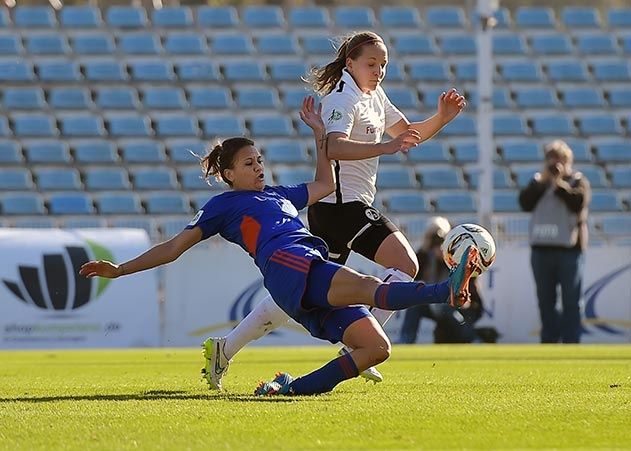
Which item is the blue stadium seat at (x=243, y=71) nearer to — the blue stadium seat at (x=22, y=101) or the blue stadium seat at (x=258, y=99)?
the blue stadium seat at (x=258, y=99)

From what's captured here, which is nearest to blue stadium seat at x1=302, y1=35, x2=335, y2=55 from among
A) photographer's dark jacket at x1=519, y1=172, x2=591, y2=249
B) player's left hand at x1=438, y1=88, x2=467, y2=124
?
photographer's dark jacket at x1=519, y1=172, x2=591, y2=249

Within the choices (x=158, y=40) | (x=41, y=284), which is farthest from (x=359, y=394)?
(x=158, y=40)

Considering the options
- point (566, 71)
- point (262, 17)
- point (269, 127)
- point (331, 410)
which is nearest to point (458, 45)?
point (566, 71)

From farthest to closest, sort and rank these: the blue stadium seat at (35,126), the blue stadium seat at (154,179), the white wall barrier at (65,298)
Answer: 1. the blue stadium seat at (35,126)
2. the blue stadium seat at (154,179)
3. the white wall barrier at (65,298)

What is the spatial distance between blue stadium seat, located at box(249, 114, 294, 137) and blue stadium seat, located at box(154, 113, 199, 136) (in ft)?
3.64

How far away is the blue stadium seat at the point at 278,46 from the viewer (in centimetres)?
2777

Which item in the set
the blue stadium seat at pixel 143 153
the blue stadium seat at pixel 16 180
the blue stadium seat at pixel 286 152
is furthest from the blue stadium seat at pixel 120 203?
the blue stadium seat at pixel 286 152

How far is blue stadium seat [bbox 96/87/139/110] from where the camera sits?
2597cm

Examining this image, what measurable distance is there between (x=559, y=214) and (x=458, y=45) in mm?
13649

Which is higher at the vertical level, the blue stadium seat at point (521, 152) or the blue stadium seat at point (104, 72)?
the blue stadium seat at point (104, 72)

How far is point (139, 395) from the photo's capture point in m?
6.84

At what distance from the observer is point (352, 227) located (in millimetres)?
7645

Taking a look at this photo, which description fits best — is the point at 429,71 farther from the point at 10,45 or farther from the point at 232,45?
the point at 10,45

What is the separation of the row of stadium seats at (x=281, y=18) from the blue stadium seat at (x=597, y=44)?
102 centimetres
